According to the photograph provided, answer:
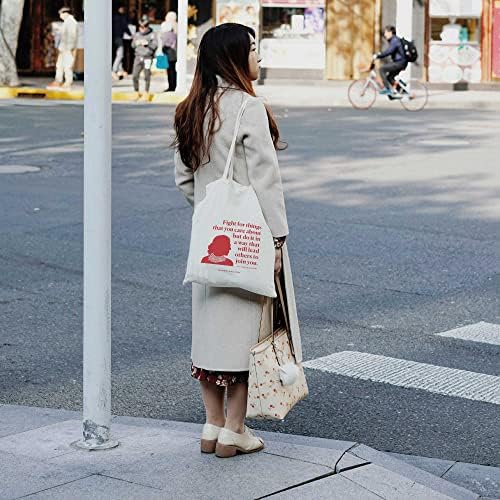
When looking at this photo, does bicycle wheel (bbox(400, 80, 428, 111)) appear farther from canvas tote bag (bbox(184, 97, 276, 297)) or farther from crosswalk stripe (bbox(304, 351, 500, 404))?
canvas tote bag (bbox(184, 97, 276, 297))

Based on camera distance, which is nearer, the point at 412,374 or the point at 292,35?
the point at 412,374

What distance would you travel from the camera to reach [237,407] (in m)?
5.05

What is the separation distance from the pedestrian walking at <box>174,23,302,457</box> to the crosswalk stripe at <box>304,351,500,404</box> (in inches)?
74.9

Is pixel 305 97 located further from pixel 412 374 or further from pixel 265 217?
pixel 265 217

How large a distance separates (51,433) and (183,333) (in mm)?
2621

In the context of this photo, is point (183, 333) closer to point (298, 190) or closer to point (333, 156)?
point (298, 190)

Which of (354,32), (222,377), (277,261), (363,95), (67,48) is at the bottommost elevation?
(222,377)

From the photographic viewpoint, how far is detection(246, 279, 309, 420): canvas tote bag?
15.7 ft

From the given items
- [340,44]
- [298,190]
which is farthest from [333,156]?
[340,44]

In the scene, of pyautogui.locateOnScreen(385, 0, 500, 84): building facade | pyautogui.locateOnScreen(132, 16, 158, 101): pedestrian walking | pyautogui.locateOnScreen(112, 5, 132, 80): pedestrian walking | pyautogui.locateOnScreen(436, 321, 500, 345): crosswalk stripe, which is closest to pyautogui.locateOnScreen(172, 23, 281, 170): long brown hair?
pyautogui.locateOnScreen(436, 321, 500, 345): crosswalk stripe

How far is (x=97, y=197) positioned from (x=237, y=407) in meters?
1.03

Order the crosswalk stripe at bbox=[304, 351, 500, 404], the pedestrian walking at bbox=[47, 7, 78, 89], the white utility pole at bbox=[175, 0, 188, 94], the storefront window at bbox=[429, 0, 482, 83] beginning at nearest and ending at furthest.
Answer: the crosswalk stripe at bbox=[304, 351, 500, 404], the white utility pole at bbox=[175, 0, 188, 94], the pedestrian walking at bbox=[47, 7, 78, 89], the storefront window at bbox=[429, 0, 482, 83]

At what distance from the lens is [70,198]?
13219 millimetres

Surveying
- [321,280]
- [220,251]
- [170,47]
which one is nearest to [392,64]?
[170,47]
